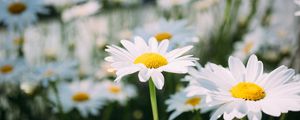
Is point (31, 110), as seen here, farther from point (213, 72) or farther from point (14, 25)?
point (213, 72)

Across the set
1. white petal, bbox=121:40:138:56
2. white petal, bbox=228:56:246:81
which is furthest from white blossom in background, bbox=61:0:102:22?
white petal, bbox=228:56:246:81

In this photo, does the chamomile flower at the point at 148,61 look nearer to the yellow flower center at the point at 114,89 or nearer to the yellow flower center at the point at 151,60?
the yellow flower center at the point at 151,60

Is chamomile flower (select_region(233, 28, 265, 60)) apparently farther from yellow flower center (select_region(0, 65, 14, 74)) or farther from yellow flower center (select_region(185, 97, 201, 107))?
yellow flower center (select_region(0, 65, 14, 74))

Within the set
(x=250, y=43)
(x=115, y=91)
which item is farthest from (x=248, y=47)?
(x=115, y=91)

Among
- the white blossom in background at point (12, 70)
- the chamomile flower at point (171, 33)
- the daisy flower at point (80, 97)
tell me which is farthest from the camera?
the white blossom in background at point (12, 70)

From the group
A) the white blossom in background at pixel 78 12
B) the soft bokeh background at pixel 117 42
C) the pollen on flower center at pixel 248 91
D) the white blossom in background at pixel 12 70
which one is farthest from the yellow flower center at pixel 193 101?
the white blossom in background at pixel 78 12

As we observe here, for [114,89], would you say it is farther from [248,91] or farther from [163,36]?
[248,91]
